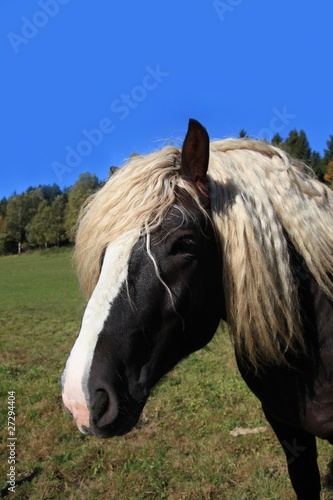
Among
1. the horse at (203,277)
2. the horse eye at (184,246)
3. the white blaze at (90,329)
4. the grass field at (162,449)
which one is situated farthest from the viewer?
the grass field at (162,449)

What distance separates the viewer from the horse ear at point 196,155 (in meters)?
1.87

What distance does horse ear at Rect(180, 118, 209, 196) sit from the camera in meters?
1.87

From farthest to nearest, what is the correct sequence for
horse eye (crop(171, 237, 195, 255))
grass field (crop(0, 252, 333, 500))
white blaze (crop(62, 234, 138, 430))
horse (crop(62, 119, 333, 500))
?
grass field (crop(0, 252, 333, 500)) → horse eye (crop(171, 237, 195, 255)) → horse (crop(62, 119, 333, 500)) → white blaze (crop(62, 234, 138, 430))

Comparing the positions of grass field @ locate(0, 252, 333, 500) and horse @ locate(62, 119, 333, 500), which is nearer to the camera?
horse @ locate(62, 119, 333, 500)

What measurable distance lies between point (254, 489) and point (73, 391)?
9.26 ft

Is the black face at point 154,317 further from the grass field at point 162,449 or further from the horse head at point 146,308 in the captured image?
the grass field at point 162,449

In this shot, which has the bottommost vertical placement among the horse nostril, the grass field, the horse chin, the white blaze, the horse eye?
the grass field

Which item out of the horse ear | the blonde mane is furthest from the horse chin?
the horse ear

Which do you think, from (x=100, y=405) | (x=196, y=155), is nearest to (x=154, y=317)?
(x=100, y=405)

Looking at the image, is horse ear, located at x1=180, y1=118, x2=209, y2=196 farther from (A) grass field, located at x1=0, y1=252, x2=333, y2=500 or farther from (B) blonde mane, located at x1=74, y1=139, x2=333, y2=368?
(A) grass field, located at x1=0, y1=252, x2=333, y2=500

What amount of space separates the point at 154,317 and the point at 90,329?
28 centimetres

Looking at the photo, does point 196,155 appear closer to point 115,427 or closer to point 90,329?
point 90,329

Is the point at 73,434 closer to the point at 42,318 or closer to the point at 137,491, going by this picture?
the point at 137,491

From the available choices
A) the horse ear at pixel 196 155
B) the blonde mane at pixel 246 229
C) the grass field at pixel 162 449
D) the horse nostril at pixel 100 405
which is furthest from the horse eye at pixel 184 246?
the grass field at pixel 162 449
